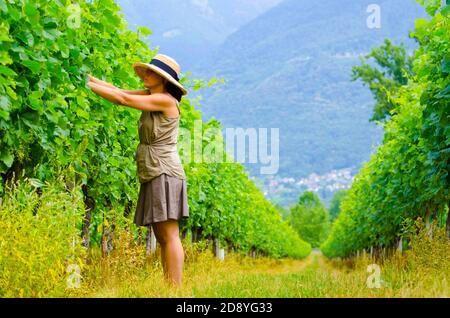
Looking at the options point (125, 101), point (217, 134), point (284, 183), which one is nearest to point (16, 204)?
point (125, 101)

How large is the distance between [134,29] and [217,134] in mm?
7072

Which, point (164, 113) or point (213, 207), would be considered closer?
point (164, 113)

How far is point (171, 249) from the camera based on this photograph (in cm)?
616

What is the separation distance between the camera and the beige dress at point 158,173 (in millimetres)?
6059

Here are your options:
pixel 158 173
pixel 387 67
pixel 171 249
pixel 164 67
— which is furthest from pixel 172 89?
pixel 387 67

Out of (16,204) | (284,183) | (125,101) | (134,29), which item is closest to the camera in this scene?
(16,204)

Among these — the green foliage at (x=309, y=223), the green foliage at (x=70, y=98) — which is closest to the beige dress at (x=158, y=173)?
the green foliage at (x=70, y=98)

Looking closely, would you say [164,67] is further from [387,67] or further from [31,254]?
[387,67]

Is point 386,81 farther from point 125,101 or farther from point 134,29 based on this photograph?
point 125,101

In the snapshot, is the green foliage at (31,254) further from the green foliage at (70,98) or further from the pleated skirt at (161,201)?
the pleated skirt at (161,201)

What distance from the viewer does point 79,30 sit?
7137 mm

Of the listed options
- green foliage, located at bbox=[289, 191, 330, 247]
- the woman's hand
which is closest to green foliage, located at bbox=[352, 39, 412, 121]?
the woman's hand

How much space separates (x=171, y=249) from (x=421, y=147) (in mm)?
5668
